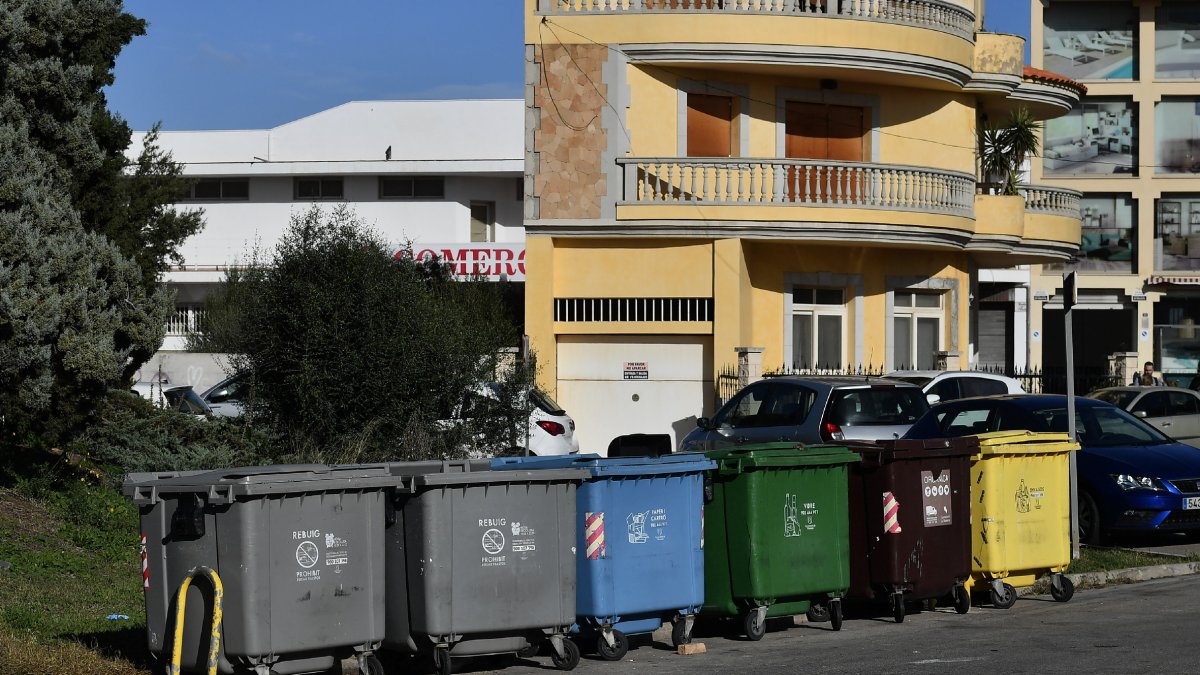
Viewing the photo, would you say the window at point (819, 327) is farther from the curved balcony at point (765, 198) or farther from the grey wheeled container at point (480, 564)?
the grey wheeled container at point (480, 564)

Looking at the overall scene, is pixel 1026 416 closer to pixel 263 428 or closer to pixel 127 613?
pixel 263 428

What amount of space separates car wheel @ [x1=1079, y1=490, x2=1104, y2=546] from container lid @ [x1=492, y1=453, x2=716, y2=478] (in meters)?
6.71

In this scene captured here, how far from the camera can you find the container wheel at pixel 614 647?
33.3 ft

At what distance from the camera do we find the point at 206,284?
46062mm

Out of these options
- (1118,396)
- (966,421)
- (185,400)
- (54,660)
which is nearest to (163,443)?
(185,400)

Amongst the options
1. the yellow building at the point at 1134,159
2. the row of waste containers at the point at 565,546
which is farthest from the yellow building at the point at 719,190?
the yellow building at the point at 1134,159

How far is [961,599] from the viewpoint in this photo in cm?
1214

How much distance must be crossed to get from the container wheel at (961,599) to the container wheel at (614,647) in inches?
129

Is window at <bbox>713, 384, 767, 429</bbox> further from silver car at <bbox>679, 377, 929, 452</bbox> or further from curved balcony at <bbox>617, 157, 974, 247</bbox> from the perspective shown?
curved balcony at <bbox>617, 157, 974, 247</bbox>

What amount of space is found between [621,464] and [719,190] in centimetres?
1665

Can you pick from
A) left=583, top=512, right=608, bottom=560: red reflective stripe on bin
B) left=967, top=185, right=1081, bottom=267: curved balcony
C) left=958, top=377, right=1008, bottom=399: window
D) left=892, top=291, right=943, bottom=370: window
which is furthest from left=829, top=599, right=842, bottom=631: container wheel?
left=967, top=185, right=1081, bottom=267: curved balcony

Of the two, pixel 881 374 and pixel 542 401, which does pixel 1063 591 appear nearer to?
pixel 542 401

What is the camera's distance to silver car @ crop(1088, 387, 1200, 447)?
22.9 meters

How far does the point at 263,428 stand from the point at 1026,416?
27.5 feet
